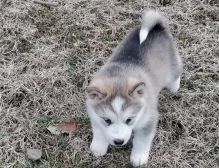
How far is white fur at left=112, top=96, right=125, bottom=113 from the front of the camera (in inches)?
108

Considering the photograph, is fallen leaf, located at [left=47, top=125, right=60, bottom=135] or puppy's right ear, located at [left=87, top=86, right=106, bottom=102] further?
fallen leaf, located at [left=47, top=125, right=60, bottom=135]

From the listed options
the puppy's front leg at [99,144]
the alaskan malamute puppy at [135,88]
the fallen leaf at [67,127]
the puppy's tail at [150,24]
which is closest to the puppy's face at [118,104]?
the alaskan malamute puppy at [135,88]

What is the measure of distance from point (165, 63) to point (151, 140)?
2.07 feet

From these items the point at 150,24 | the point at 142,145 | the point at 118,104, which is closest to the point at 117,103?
the point at 118,104

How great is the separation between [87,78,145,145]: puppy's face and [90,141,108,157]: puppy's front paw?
1.33 feet

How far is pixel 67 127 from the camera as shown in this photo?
11.5 ft

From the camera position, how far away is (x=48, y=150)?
132 inches

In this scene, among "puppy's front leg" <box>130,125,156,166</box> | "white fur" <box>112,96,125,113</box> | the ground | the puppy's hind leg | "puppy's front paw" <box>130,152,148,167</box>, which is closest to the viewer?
"white fur" <box>112,96,125,113</box>

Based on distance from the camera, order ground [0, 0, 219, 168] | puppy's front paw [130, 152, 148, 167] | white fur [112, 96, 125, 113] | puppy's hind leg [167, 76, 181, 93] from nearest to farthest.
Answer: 1. white fur [112, 96, 125, 113]
2. puppy's front paw [130, 152, 148, 167]
3. ground [0, 0, 219, 168]
4. puppy's hind leg [167, 76, 181, 93]

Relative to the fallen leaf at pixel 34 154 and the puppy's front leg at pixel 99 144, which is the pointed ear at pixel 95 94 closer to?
the puppy's front leg at pixel 99 144

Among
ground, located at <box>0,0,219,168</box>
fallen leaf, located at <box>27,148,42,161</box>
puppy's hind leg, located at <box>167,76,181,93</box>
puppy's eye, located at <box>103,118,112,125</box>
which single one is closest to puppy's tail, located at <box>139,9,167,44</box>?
puppy's hind leg, located at <box>167,76,181,93</box>

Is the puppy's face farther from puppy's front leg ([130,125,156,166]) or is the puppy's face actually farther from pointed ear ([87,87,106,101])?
puppy's front leg ([130,125,156,166])

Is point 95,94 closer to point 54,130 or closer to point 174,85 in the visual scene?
point 54,130

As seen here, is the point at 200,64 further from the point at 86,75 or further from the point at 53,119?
the point at 53,119
